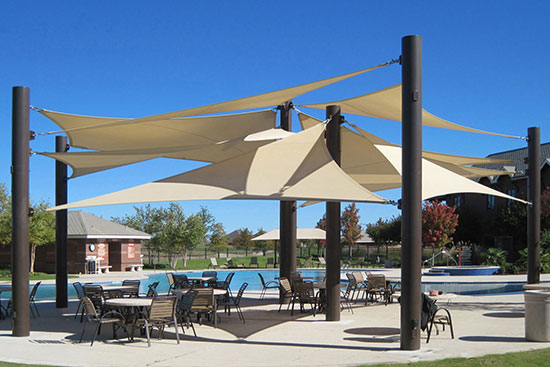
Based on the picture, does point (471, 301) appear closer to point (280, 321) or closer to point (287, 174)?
point (280, 321)

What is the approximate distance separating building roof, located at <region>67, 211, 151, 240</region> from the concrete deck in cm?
1818

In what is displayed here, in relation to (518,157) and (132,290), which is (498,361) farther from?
(518,157)

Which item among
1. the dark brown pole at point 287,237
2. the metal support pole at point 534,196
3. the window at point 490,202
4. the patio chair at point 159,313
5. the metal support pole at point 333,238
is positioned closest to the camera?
the patio chair at point 159,313

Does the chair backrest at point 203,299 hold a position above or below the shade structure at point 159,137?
below

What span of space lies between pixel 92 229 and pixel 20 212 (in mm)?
22338

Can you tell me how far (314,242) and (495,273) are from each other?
35.1 meters

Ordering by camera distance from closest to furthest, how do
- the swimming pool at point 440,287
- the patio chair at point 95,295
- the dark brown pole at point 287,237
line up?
the patio chair at point 95,295, the dark brown pole at point 287,237, the swimming pool at point 440,287

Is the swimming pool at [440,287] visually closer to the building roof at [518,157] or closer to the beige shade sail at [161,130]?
the beige shade sail at [161,130]

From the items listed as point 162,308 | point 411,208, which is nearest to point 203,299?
point 162,308

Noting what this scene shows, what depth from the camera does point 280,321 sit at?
12.2m

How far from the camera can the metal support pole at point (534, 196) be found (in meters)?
14.6

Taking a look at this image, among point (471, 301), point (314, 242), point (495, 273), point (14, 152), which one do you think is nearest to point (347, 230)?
point (314, 242)

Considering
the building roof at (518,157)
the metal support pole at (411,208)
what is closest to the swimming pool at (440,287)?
the metal support pole at (411,208)

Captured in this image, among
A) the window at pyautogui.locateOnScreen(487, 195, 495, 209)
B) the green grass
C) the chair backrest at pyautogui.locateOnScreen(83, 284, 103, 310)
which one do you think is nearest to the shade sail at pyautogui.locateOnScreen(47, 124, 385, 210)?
the chair backrest at pyautogui.locateOnScreen(83, 284, 103, 310)
